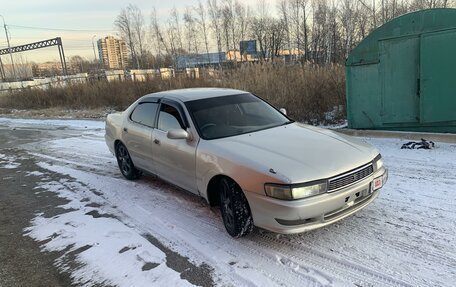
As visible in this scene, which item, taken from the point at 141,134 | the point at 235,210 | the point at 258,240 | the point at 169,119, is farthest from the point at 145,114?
the point at 258,240

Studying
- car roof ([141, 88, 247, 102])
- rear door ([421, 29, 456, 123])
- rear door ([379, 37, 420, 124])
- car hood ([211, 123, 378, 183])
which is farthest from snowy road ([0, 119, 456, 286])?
rear door ([379, 37, 420, 124])

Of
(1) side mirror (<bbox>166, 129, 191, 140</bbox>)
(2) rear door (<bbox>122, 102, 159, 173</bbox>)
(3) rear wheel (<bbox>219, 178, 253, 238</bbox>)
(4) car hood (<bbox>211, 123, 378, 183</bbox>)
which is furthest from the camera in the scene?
(2) rear door (<bbox>122, 102, 159, 173</bbox>)

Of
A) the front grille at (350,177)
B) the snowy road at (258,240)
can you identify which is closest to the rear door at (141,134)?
the snowy road at (258,240)

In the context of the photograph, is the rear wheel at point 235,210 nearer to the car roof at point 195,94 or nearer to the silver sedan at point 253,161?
the silver sedan at point 253,161

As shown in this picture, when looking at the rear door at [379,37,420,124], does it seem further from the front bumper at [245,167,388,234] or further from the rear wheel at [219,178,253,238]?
the rear wheel at [219,178,253,238]

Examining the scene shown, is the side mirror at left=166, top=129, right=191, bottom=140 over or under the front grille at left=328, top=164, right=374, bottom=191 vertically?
over

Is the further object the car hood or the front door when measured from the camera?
the front door

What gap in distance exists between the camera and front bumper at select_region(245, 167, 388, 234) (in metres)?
3.44

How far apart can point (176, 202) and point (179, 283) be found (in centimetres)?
203

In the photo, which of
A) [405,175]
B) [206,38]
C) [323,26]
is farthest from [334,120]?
[206,38]

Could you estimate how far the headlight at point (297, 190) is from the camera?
134 inches

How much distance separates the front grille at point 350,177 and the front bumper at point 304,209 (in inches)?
1.8

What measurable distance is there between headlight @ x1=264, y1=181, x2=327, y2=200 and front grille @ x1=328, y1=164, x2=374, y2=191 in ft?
0.33

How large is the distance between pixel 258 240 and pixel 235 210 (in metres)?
0.42
